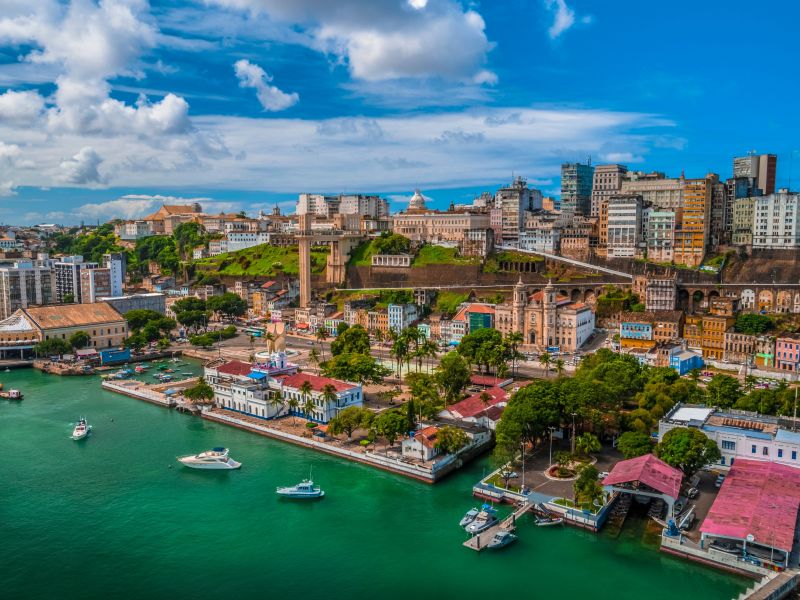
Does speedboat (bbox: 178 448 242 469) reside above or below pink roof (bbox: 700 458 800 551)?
below

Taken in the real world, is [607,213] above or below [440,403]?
above

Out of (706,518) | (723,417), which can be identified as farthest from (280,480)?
(723,417)

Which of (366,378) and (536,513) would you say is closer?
(536,513)

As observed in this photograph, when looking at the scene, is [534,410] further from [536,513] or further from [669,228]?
[669,228]

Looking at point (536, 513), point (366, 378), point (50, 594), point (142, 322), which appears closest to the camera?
point (50, 594)

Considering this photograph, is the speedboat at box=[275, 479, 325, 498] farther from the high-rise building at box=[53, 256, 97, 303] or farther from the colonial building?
the high-rise building at box=[53, 256, 97, 303]

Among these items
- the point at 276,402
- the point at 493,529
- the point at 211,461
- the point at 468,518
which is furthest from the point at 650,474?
the point at 276,402

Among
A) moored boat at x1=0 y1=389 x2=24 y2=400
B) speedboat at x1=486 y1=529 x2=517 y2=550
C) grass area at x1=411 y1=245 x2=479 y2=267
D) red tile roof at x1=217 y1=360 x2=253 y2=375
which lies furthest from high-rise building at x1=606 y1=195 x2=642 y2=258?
moored boat at x1=0 y1=389 x2=24 y2=400

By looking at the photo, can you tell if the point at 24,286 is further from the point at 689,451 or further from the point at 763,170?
the point at 763,170
